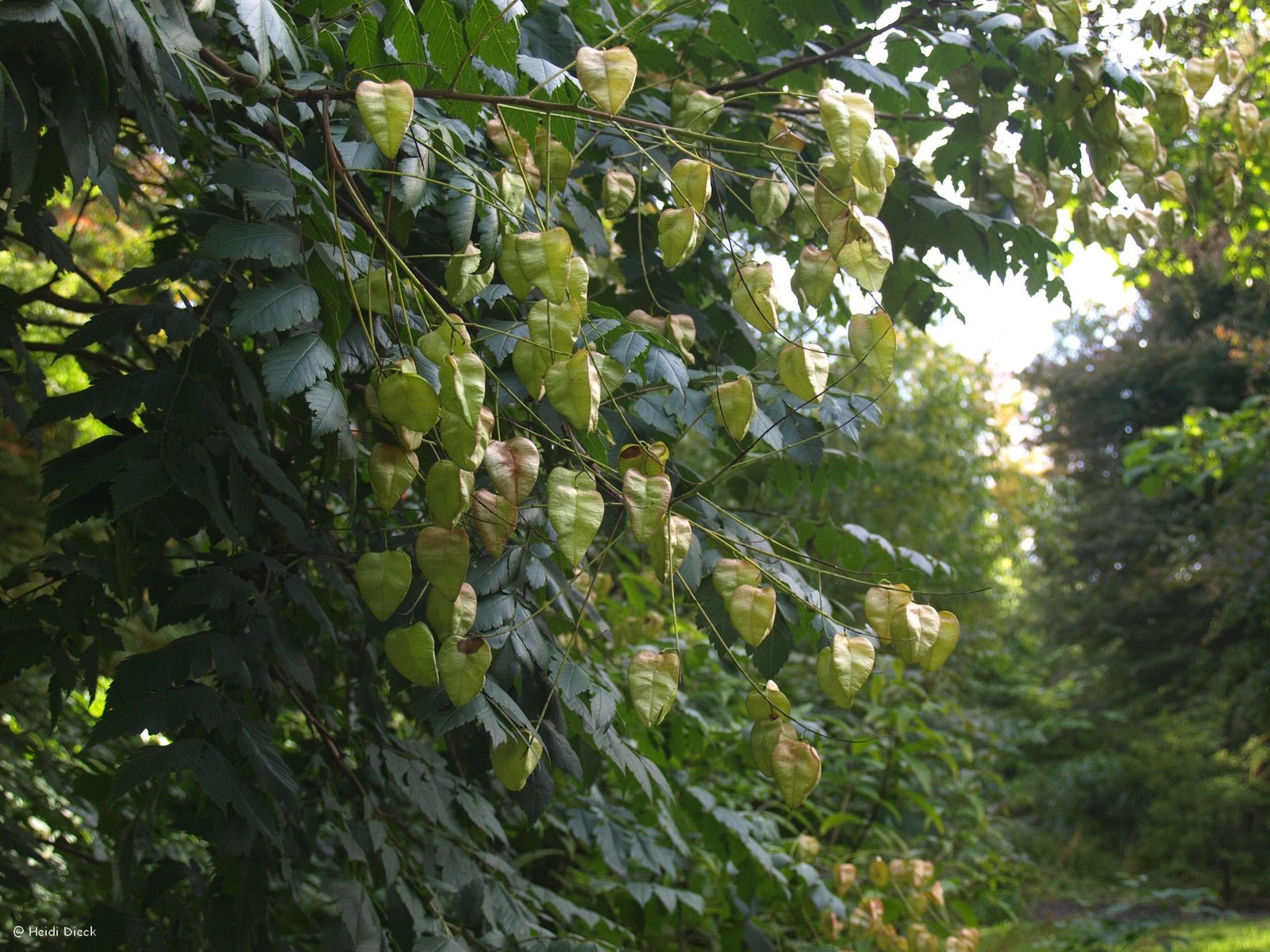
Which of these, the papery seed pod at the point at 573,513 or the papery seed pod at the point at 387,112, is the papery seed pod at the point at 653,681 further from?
the papery seed pod at the point at 387,112

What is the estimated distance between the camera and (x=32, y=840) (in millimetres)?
1871

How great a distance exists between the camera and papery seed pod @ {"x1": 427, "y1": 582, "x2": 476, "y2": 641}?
1.04 m

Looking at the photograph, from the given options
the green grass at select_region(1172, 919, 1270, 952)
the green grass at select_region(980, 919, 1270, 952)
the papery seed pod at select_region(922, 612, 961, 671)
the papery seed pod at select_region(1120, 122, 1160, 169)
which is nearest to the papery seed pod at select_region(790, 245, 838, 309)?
the papery seed pod at select_region(922, 612, 961, 671)

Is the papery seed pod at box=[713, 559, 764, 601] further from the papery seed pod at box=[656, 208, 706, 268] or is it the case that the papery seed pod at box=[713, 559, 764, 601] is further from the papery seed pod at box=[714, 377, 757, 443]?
the papery seed pod at box=[656, 208, 706, 268]

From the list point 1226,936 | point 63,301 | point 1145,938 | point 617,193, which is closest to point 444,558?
point 617,193

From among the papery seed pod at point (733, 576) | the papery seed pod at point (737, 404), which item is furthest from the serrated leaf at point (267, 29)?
the papery seed pod at point (733, 576)

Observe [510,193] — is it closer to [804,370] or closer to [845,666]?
[804,370]

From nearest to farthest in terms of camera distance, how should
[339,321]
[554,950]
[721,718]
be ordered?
[339,321], [554,950], [721,718]

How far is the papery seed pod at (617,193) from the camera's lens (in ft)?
5.00

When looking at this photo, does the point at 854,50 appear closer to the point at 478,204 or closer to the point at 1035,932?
the point at 478,204

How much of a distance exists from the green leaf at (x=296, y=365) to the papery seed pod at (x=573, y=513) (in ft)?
0.91

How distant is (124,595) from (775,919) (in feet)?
→ 7.27

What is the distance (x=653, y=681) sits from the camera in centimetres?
106

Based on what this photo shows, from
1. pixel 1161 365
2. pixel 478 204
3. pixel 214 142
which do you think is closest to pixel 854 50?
pixel 478 204
